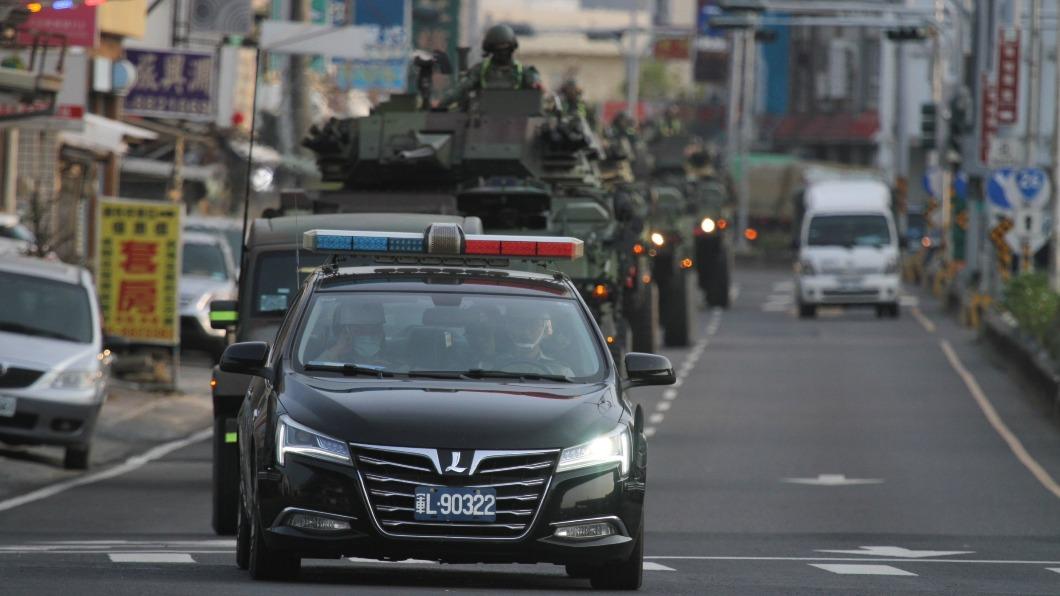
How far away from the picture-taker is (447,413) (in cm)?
956

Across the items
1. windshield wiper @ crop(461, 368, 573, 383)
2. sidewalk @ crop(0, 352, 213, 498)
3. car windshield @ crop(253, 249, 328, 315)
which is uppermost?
car windshield @ crop(253, 249, 328, 315)

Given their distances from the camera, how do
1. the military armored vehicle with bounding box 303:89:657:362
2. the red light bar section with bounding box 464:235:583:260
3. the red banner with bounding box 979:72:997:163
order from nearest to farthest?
1. the red light bar section with bounding box 464:235:583:260
2. the military armored vehicle with bounding box 303:89:657:362
3. the red banner with bounding box 979:72:997:163

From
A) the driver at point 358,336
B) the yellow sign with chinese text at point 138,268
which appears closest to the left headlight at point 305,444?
the driver at point 358,336

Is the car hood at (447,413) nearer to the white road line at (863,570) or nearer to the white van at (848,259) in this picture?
the white road line at (863,570)

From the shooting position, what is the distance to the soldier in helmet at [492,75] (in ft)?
67.1

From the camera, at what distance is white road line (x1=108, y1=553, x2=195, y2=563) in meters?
11.7

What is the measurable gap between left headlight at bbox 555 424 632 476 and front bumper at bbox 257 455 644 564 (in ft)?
0.11

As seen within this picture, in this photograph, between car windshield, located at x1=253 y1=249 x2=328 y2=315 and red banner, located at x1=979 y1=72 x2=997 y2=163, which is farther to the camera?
red banner, located at x1=979 y1=72 x2=997 y2=163

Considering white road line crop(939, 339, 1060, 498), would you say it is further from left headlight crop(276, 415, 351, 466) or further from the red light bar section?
left headlight crop(276, 415, 351, 466)

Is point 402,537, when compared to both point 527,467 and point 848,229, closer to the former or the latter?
point 527,467

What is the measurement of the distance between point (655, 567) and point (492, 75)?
28.9ft

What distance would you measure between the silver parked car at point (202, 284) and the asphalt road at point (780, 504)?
20.1ft

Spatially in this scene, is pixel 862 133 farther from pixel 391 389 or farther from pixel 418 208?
pixel 391 389

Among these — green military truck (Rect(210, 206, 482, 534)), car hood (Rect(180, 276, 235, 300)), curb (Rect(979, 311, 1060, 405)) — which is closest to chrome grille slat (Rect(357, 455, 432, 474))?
green military truck (Rect(210, 206, 482, 534))
